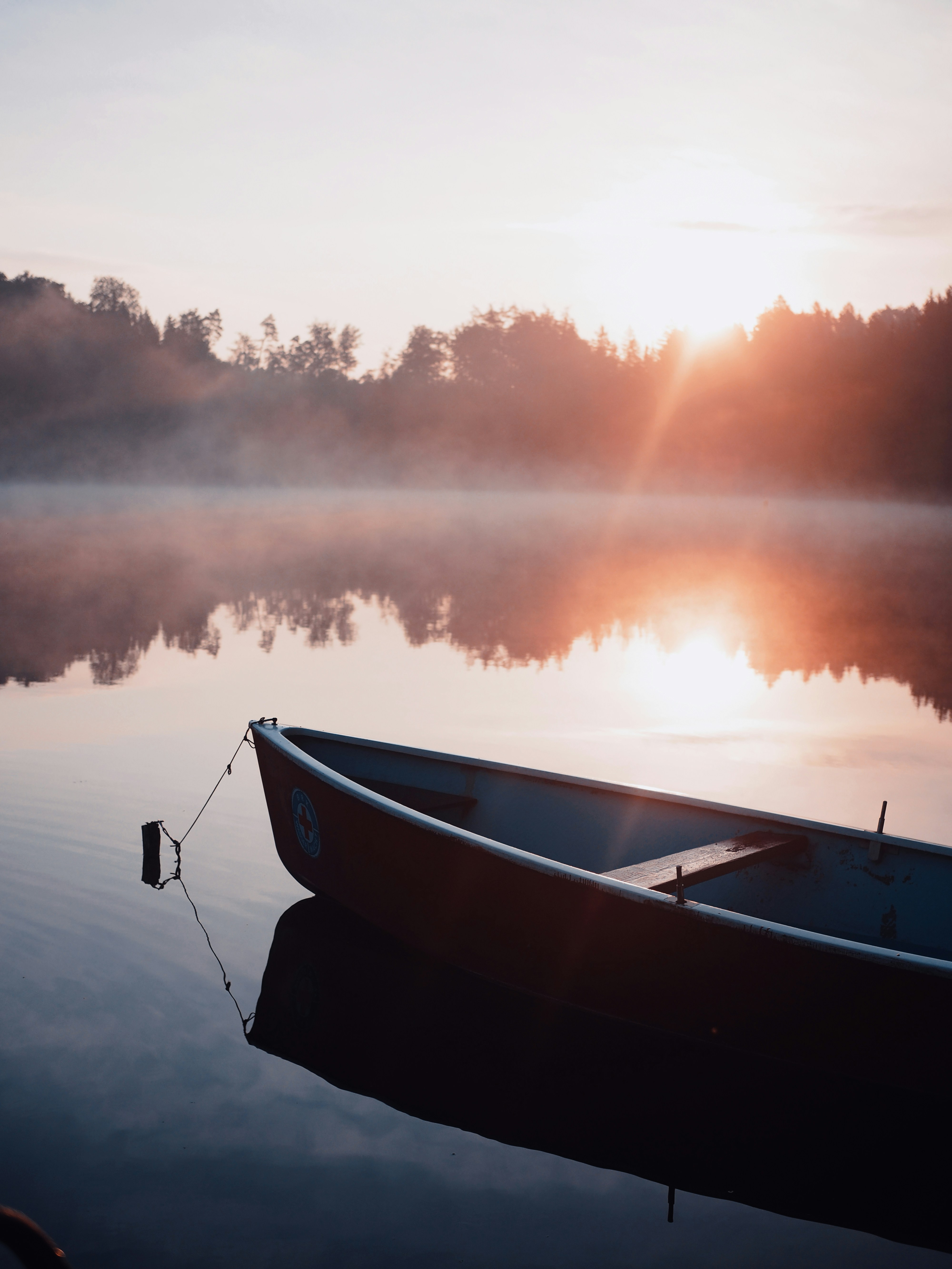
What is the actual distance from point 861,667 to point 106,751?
10.2 meters

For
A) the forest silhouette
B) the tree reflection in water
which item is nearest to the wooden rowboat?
the tree reflection in water

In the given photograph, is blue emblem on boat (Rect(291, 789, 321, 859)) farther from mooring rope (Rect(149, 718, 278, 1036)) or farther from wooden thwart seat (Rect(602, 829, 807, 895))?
wooden thwart seat (Rect(602, 829, 807, 895))

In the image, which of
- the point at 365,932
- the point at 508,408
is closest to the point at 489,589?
the point at 365,932

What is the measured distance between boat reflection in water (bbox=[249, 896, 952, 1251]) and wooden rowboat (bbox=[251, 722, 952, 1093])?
216mm

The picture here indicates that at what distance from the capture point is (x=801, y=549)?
1412 inches

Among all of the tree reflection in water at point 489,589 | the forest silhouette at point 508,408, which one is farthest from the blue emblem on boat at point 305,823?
the forest silhouette at point 508,408

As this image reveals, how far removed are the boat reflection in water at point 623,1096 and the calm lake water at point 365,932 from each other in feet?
0.06

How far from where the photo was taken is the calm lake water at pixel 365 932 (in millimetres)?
3693

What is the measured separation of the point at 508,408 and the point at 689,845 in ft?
284

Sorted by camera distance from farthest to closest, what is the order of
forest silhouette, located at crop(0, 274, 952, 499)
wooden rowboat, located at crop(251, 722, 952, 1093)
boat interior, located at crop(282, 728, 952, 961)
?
forest silhouette, located at crop(0, 274, 952, 499)
boat interior, located at crop(282, 728, 952, 961)
wooden rowboat, located at crop(251, 722, 952, 1093)

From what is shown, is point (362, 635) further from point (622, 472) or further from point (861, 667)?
point (622, 472)

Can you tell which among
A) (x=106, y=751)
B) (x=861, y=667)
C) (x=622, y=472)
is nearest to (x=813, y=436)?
(x=622, y=472)

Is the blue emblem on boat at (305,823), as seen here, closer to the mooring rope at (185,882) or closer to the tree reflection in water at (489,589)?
the mooring rope at (185,882)

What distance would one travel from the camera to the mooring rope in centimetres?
506
